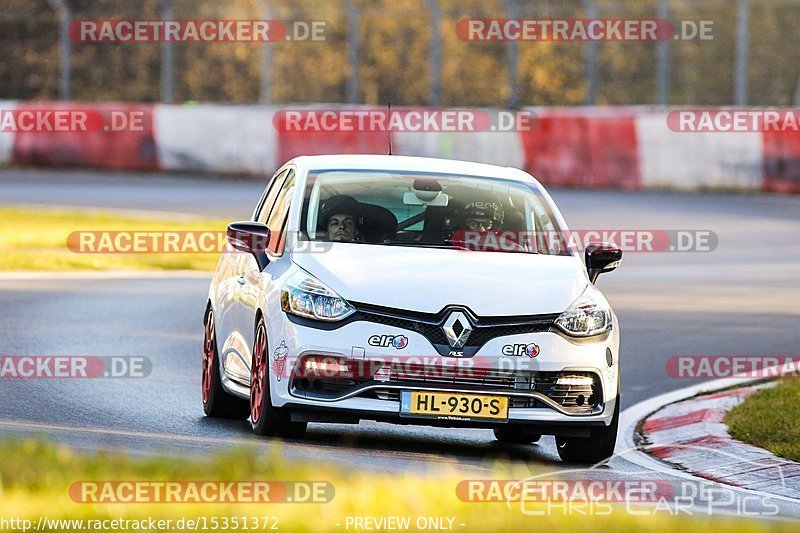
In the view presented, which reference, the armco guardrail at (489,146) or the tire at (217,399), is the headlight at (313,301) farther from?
the armco guardrail at (489,146)

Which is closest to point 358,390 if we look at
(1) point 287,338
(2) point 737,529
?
(1) point 287,338

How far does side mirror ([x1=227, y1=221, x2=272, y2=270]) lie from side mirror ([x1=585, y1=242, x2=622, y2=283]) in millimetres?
1780

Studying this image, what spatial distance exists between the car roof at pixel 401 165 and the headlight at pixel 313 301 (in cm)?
133

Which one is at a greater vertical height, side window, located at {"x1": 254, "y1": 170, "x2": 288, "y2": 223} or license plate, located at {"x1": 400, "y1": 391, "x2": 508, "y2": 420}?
side window, located at {"x1": 254, "y1": 170, "x2": 288, "y2": 223}

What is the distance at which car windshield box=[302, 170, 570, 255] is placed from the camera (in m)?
10.3

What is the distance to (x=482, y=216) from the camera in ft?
34.6

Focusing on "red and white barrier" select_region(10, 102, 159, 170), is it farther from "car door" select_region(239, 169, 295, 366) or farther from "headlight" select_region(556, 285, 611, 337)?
"headlight" select_region(556, 285, 611, 337)

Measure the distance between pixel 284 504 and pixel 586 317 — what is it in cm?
323

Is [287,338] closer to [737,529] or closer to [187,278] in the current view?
[737,529]

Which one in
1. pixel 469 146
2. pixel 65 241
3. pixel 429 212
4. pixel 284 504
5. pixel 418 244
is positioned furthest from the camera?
pixel 469 146

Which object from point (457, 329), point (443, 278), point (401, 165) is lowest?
point (457, 329)

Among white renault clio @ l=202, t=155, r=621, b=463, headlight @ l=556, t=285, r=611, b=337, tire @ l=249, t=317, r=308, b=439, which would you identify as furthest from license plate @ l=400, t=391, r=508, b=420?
tire @ l=249, t=317, r=308, b=439

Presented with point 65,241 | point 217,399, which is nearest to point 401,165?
point 217,399

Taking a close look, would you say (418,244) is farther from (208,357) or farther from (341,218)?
(208,357)
